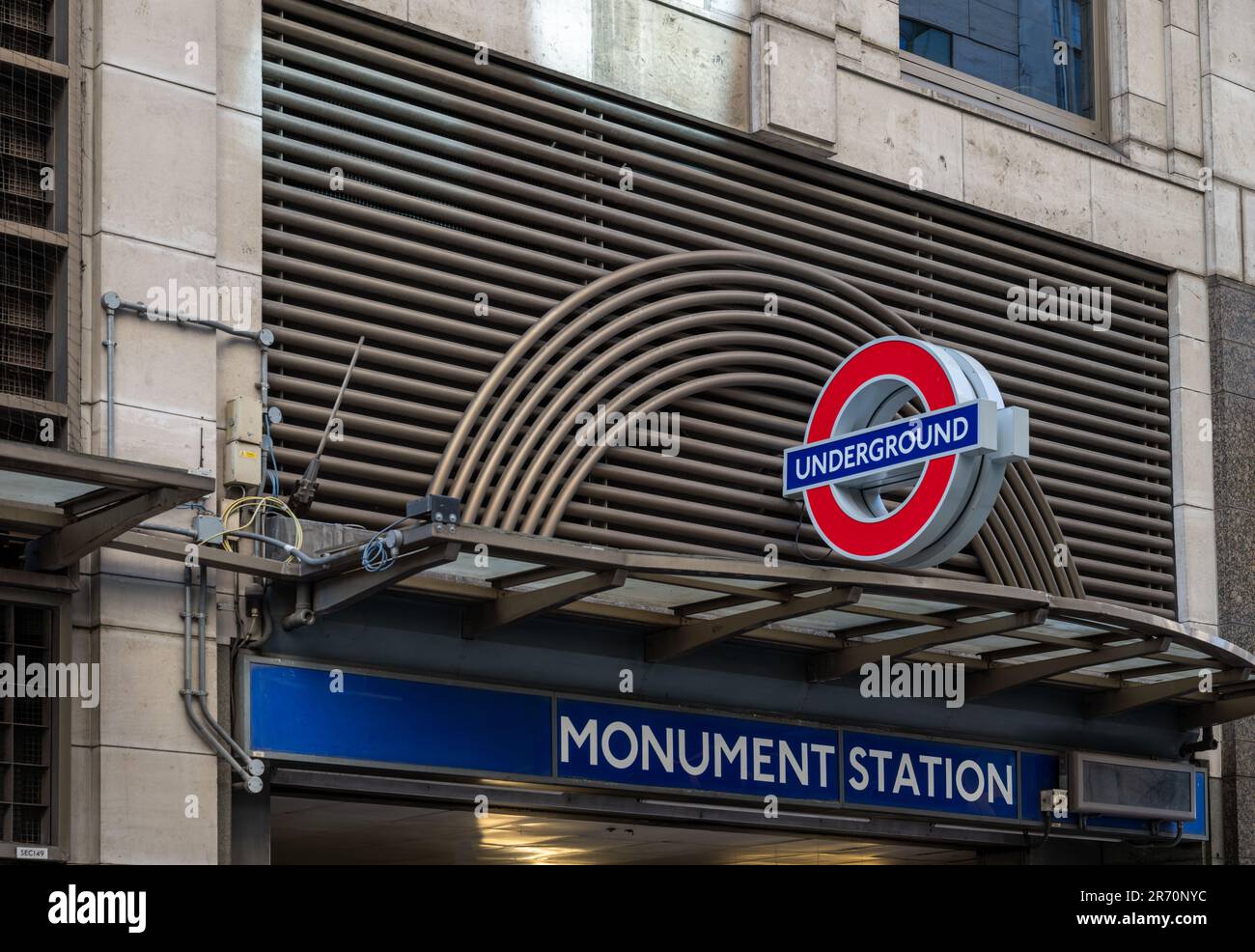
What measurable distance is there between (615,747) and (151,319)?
471 centimetres

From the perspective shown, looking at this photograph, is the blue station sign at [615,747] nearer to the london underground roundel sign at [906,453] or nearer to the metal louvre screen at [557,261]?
the metal louvre screen at [557,261]

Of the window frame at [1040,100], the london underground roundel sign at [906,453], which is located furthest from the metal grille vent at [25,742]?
the window frame at [1040,100]

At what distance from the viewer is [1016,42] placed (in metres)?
20.4

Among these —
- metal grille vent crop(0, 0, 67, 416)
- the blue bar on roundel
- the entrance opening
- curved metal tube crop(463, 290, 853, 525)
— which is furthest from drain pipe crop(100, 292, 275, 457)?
the blue bar on roundel

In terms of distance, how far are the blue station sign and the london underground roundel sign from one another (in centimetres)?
196

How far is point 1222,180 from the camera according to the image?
69.1 ft

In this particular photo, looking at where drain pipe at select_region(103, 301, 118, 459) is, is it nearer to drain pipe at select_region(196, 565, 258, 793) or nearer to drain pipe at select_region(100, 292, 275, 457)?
drain pipe at select_region(100, 292, 275, 457)

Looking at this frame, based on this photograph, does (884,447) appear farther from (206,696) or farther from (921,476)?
(206,696)

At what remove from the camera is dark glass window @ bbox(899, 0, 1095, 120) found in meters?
19.7

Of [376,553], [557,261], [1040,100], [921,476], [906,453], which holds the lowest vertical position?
[376,553]

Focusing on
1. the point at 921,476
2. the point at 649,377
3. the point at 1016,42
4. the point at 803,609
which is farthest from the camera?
the point at 1016,42

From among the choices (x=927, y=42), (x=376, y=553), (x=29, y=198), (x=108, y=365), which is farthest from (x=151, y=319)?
(x=927, y=42)

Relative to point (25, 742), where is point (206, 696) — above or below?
above
